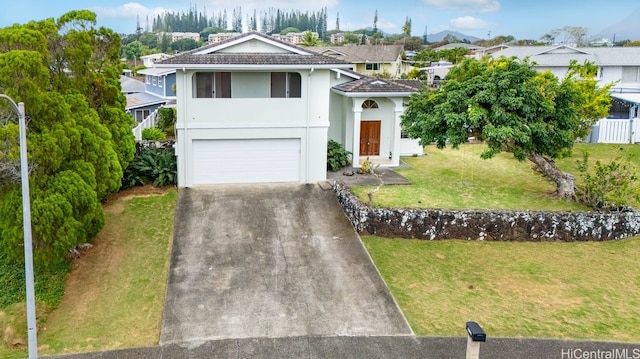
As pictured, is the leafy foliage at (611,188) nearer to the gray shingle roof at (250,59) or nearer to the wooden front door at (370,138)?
the wooden front door at (370,138)

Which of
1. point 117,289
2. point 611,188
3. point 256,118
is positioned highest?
point 256,118

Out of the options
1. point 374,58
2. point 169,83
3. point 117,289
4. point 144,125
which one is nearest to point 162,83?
point 169,83

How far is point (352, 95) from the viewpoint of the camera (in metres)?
22.5

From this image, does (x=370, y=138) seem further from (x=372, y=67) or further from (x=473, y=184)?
(x=372, y=67)

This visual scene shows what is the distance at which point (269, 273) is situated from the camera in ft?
47.6

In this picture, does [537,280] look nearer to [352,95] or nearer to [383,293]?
[383,293]

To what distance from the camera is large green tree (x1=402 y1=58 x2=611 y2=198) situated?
18.0 metres

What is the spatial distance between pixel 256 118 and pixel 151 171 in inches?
177

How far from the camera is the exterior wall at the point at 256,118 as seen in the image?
20547 millimetres

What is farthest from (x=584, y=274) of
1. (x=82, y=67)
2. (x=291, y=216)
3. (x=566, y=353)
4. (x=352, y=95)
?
(x=82, y=67)

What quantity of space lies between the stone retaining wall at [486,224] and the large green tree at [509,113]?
84.1 inches

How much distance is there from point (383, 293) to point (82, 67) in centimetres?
1022
